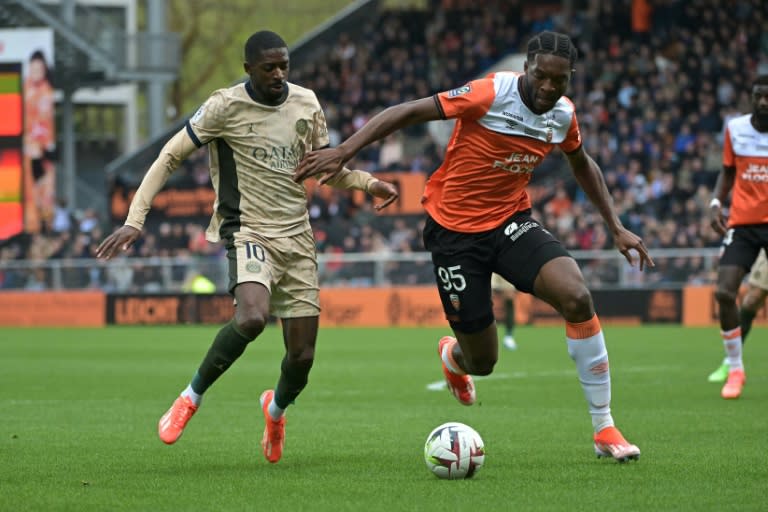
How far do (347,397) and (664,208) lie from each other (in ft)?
56.2

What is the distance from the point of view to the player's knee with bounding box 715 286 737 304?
12.3 m

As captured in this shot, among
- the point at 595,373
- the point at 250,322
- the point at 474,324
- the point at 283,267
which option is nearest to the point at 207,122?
the point at 283,267

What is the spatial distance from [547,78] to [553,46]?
18cm

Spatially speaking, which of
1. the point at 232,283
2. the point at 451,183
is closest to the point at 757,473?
the point at 451,183

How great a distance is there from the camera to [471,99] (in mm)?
8023

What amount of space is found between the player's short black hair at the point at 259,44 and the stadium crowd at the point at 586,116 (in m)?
20.0

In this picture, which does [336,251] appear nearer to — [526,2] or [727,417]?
[526,2]

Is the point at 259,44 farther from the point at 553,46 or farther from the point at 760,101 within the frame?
the point at 760,101

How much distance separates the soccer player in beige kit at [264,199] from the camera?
328 inches

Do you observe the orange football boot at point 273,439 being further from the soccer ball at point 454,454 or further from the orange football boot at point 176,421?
the soccer ball at point 454,454

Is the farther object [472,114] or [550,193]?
[550,193]

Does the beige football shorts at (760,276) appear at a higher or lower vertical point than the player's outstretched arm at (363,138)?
lower

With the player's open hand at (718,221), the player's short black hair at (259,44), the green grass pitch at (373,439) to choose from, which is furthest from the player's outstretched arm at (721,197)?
the player's short black hair at (259,44)

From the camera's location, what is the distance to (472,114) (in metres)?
8.12
